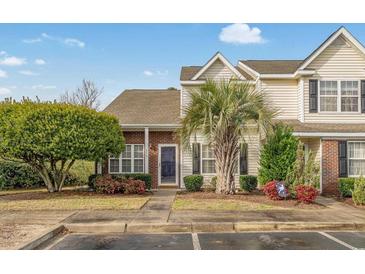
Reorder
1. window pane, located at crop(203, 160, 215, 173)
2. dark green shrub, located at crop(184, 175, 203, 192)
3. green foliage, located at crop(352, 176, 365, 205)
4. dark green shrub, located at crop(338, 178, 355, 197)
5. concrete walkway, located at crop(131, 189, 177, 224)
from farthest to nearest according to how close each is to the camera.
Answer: window pane, located at crop(203, 160, 215, 173) < dark green shrub, located at crop(184, 175, 203, 192) < dark green shrub, located at crop(338, 178, 355, 197) < green foliage, located at crop(352, 176, 365, 205) < concrete walkway, located at crop(131, 189, 177, 224)

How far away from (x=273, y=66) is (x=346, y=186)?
8125 millimetres

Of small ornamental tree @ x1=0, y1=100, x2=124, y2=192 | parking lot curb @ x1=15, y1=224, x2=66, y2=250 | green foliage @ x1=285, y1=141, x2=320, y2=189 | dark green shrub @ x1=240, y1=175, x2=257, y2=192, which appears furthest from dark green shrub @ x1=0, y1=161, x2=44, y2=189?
green foliage @ x1=285, y1=141, x2=320, y2=189

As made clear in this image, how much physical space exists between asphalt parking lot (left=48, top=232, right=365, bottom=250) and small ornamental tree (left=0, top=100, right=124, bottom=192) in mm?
6508

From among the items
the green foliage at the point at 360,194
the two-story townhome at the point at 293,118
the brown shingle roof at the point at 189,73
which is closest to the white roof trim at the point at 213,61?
the two-story townhome at the point at 293,118

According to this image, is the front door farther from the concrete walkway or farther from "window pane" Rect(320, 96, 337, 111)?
"window pane" Rect(320, 96, 337, 111)

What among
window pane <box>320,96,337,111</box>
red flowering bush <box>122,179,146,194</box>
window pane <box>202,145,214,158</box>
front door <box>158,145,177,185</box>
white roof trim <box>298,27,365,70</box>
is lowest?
red flowering bush <box>122,179,146,194</box>

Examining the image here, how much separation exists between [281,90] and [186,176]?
669 cm

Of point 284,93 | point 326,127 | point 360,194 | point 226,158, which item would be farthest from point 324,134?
point 226,158

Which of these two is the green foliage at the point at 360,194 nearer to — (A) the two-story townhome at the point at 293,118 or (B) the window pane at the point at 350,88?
(A) the two-story townhome at the point at 293,118

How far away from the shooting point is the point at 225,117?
48.1 feet

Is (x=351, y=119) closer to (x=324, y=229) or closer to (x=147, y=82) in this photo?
(x=324, y=229)

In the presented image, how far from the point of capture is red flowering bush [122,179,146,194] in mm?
16156

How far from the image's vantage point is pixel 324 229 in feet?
31.1

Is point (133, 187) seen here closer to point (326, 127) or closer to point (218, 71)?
point (218, 71)
